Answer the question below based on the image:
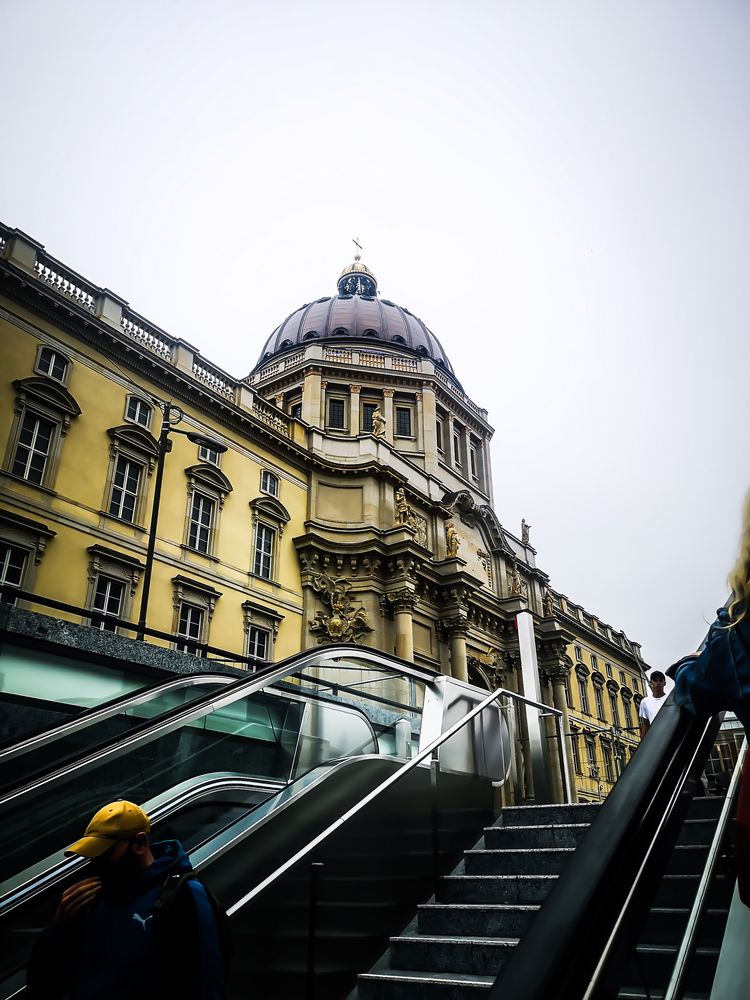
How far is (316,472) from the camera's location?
31016mm

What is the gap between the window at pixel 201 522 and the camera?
79.7 feet

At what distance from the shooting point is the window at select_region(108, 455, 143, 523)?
72.6 ft

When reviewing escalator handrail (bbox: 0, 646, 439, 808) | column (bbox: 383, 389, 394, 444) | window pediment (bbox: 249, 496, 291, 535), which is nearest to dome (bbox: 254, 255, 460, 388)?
column (bbox: 383, 389, 394, 444)

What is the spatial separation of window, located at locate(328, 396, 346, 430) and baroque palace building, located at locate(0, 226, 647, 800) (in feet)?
0.38

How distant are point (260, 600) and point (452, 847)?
20.7m

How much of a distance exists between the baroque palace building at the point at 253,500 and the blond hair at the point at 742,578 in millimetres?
9195

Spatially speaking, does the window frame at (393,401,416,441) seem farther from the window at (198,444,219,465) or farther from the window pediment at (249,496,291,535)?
the window at (198,444,219,465)

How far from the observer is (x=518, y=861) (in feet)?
18.1

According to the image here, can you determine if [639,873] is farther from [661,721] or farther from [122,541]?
[122,541]

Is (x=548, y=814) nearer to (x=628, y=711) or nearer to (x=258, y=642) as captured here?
(x=258, y=642)

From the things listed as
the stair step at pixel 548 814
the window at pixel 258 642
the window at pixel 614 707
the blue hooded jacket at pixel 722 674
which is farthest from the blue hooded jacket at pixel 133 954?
the window at pixel 614 707

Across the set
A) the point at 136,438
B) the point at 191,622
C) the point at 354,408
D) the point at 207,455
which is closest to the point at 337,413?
the point at 354,408

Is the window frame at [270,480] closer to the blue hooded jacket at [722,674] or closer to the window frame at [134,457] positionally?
the window frame at [134,457]

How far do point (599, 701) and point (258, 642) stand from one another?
33162 millimetres
